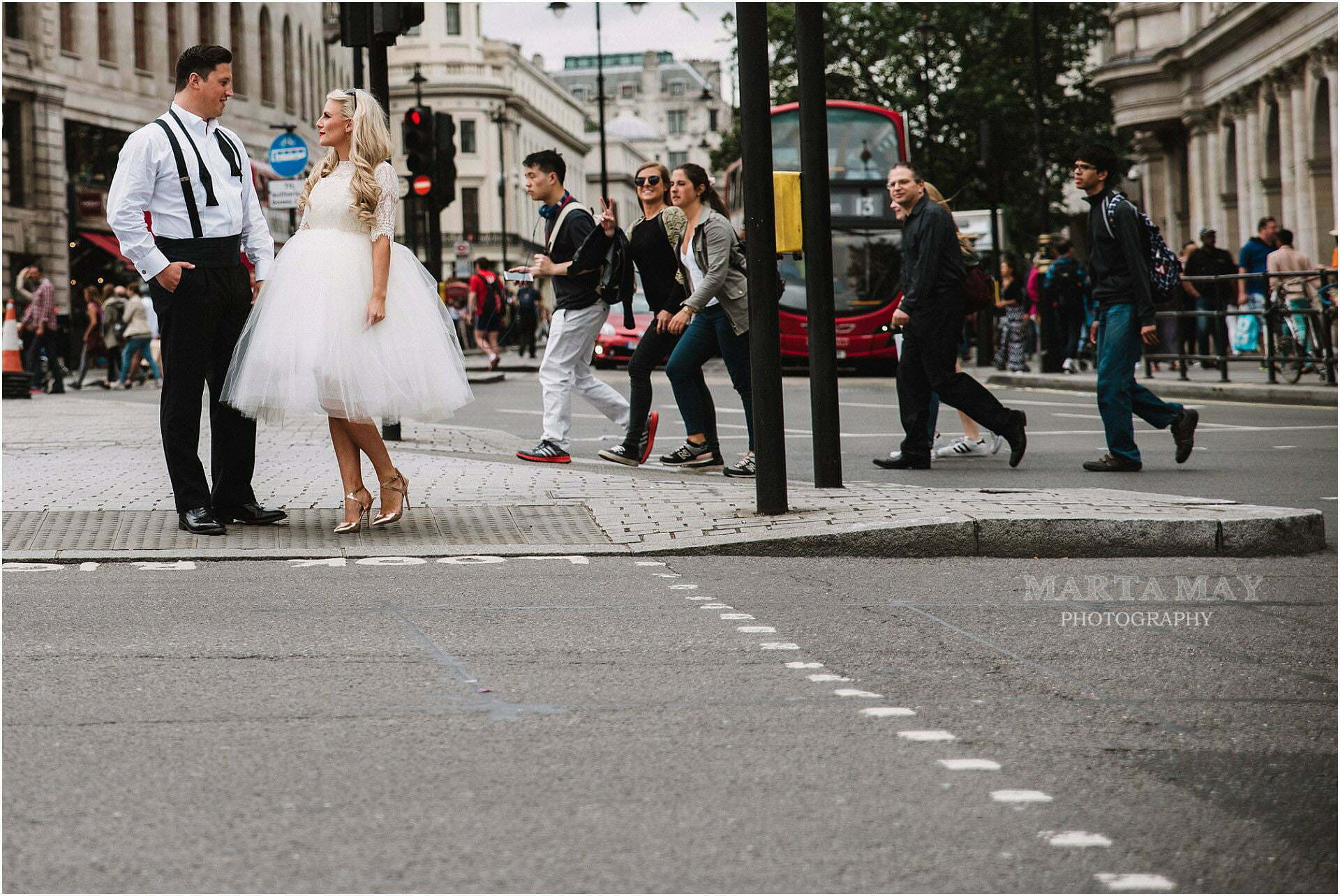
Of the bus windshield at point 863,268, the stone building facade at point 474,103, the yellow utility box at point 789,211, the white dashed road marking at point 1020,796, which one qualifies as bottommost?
the white dashed road marking at point 1020,796

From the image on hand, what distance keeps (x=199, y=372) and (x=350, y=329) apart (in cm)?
68

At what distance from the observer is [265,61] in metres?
52.9

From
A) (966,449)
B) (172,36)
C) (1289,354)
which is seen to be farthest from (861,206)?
(172,36)

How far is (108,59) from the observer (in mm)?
43031

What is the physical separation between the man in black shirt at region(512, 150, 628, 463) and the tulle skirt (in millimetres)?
3011

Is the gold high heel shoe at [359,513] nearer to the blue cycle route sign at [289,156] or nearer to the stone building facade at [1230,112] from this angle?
the blue cycle route sign at [289,156]

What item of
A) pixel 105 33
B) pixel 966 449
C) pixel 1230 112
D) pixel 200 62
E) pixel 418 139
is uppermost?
pixel 105 33

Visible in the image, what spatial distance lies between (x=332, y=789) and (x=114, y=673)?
56.8 inches

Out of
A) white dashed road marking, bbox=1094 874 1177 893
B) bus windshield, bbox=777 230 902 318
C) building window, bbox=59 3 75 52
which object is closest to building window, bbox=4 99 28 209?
building window, bbox=59 3 75 52

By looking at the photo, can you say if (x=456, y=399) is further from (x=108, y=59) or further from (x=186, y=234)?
(x=108, y=59)

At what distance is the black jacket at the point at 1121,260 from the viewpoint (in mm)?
A: 10711

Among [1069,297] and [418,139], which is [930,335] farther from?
[1069,297]

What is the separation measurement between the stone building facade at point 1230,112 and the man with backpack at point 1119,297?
1115 inches

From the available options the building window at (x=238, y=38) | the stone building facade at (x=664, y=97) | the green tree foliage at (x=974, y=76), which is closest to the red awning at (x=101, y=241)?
the building window at (x=238, y=38)
